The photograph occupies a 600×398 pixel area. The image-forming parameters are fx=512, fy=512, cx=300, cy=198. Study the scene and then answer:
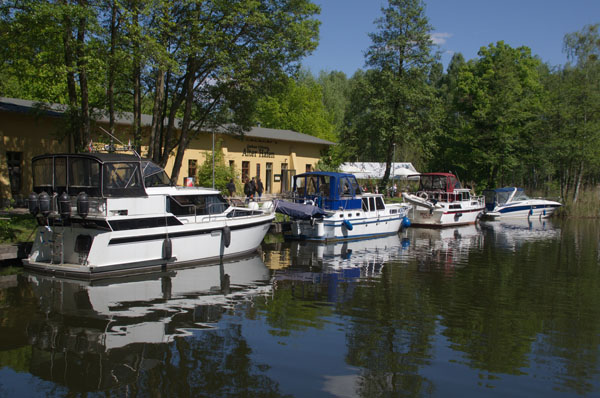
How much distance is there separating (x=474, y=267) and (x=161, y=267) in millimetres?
10179

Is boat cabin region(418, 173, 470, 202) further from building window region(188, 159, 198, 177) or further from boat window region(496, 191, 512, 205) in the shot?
building window region(188, 159, 198, 177)

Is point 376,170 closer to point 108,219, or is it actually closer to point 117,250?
point 117,250

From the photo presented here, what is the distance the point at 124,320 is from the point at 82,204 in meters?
4.23

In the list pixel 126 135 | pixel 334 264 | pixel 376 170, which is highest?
pixel 126 135

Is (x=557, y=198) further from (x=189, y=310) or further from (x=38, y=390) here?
(x=38, y=390)

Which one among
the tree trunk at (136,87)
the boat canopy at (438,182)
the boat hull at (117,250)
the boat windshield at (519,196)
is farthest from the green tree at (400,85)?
the boat hull at (117,250)

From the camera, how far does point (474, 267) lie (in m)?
17.2

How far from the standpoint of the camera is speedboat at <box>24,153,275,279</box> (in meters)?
13.6

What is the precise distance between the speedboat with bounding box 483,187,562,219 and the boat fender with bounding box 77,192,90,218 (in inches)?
1169

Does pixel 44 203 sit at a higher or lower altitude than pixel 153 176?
lower

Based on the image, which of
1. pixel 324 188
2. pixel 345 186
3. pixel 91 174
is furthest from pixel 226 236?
pixel 345 186

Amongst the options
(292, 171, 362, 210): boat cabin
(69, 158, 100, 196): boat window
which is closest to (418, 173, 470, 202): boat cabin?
(292, 171, 362, 210): boat cabin

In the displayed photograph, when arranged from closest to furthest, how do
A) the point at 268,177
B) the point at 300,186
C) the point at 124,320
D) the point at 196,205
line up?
the point at 124,320, the point at 196,205, the point at 300,186, the point at 268,177

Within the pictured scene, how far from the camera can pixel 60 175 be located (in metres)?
14.5
